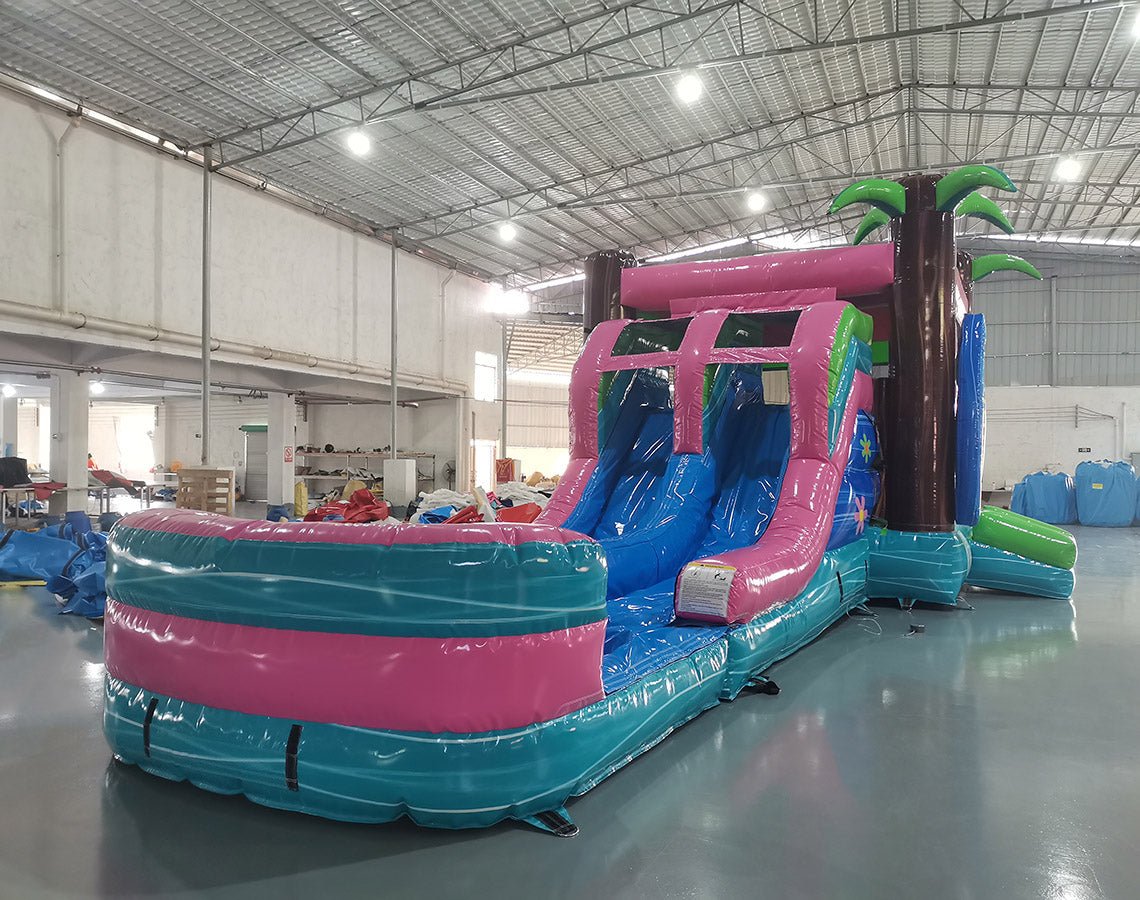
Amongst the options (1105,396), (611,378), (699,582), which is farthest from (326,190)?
(1105,396)

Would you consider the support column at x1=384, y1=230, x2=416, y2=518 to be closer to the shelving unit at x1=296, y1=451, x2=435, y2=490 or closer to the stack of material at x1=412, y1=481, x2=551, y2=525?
the shelving unit at x1=296, y1=451, x2=435, y2=490

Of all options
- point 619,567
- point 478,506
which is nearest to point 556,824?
point 619,567

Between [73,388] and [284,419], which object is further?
[284,419]

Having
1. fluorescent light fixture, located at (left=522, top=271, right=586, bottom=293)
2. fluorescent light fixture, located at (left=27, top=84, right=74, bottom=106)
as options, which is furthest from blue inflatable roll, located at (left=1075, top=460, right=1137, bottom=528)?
fluorescent light fixture, located at (left=27, top=84, right=74, bottom=106)

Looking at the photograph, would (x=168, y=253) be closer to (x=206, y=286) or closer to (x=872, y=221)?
(x=206, y=286)

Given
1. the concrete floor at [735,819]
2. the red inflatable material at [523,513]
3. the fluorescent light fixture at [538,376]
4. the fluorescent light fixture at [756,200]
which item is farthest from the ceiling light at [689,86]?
the fluorescent light fixture at [538,376]

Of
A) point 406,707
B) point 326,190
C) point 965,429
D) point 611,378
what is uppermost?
point 326,190

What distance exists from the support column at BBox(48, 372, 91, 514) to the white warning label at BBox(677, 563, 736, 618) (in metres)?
8.69

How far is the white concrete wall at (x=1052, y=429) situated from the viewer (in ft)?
48.8

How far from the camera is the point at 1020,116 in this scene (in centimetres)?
984

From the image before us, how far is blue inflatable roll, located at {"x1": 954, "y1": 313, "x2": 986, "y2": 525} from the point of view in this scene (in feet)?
17.4

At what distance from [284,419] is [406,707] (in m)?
11.7

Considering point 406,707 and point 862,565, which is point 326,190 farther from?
point 406,707

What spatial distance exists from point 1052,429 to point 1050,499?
3.94 meters
